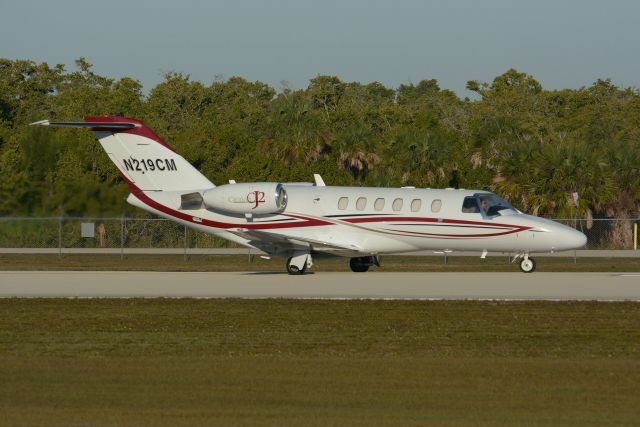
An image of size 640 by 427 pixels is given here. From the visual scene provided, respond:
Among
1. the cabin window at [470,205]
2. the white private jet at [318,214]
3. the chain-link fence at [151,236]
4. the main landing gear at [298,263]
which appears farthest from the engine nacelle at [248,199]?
the chain-link fence at [151,236]

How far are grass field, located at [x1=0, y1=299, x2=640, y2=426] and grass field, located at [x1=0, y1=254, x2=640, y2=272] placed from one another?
579 inches

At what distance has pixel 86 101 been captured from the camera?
249 ft

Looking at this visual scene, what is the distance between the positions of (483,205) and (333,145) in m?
31.5

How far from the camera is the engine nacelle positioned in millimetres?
33906

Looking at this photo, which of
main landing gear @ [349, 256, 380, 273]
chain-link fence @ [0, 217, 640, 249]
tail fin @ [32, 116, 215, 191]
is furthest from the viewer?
chain-link fence @ [0, 217, 640, 249]

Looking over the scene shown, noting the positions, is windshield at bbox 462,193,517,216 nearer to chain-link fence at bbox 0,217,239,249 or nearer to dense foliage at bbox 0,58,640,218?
dense foliage at bbox 0,58,640,218

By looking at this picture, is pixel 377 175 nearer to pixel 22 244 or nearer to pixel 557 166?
pixel 557 166

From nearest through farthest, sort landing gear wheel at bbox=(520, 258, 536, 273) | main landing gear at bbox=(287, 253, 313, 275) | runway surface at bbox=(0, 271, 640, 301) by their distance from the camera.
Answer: runway surface at bbox=(0, 271, 640, 301) → main landing gear at bbox=(287, 253, 313, 275) → landing gear wheel at bbox=(520, 258, 536, 273)

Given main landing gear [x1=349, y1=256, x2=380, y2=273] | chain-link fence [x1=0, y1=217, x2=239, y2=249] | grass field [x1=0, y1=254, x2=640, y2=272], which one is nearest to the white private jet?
main landing gear [x1=349, y1=256, x2=380, y2=273]

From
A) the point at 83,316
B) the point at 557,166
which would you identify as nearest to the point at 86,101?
the point at 557,166

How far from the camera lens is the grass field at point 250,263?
1534 inches

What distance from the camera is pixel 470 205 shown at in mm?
33344

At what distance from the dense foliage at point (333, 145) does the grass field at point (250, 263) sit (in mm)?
2997

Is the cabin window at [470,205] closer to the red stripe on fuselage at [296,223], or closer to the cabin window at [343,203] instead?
the red stripe on fuselage at [296,223]
